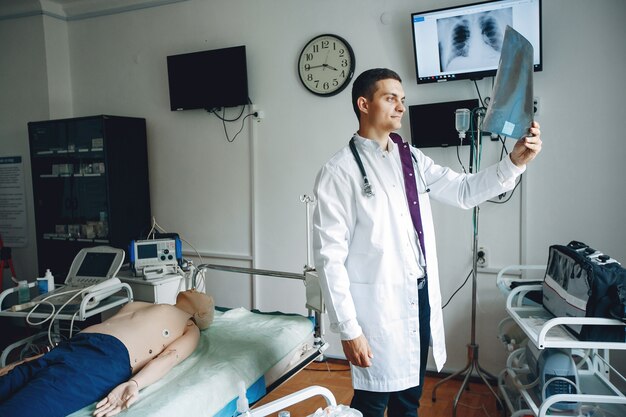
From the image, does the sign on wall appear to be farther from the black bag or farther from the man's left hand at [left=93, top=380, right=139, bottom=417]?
the black bag

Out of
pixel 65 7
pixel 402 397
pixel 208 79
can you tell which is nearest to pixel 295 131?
pixel 208 79

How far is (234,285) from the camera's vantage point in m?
3.79

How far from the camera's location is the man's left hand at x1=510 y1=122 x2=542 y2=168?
5.59 feet

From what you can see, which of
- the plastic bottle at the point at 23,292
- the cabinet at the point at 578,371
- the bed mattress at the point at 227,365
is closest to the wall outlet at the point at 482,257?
the cabinet at the point at 578,371

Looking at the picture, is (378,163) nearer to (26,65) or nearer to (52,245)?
(52,245)

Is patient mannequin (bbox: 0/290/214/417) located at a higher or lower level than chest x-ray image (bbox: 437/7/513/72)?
lower

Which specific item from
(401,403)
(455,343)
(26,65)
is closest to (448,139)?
(455,343)

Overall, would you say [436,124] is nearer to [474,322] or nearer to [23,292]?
[474,322]

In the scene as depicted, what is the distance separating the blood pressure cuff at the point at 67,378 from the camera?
5.38ft

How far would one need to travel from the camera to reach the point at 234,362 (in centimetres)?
207

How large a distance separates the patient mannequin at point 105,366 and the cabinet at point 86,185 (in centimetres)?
162

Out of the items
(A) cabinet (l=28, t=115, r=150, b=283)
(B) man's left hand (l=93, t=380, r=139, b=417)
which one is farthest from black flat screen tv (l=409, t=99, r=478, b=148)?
(A) cabinet (l=28, t=115, r=150, b=283)

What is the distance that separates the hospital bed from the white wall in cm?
95

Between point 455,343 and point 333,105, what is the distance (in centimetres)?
176
